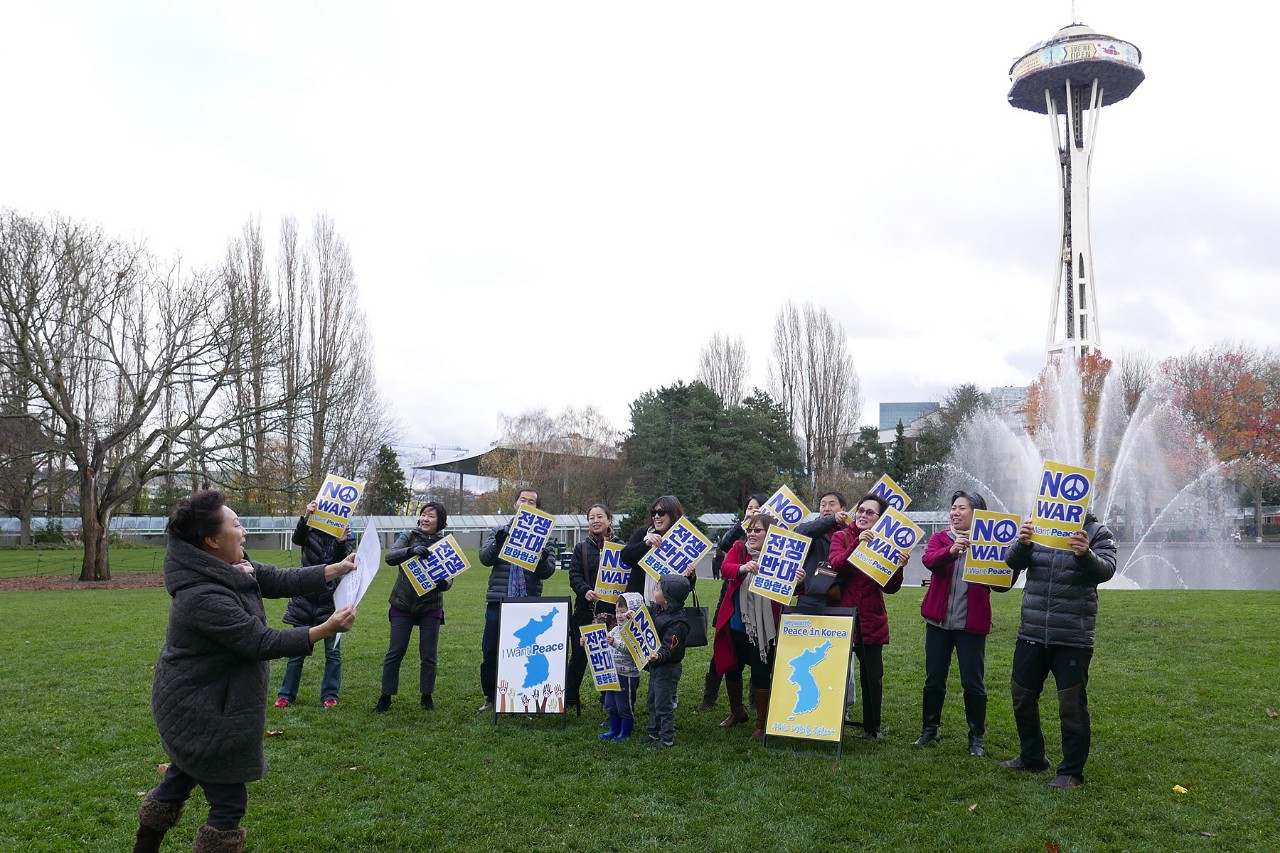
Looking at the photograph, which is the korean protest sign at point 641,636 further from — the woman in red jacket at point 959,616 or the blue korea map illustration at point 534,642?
the woman in red jacket at point 959,616

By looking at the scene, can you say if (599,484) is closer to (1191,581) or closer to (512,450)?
(512,450)

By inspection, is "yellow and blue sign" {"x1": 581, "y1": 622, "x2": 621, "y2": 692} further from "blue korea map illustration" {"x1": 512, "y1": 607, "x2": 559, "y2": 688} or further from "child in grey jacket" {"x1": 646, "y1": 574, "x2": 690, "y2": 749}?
"blue korea map illustration" {"x1": 512, "y1": 607, "x2": 559, "y2": 688}

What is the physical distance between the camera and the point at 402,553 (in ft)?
26.9

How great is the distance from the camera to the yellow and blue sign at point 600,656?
7.36m

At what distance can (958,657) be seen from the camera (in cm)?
685

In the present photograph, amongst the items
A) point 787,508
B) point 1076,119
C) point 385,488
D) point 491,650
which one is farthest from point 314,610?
point 1076,119

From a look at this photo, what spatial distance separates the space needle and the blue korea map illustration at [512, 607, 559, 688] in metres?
54.2

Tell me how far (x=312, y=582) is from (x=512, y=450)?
49.0m

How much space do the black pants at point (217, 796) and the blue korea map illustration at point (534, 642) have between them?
393 centimetres

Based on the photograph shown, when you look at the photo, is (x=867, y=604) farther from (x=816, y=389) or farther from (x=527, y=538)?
(x=816, y=389)

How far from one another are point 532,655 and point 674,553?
71.1 inches

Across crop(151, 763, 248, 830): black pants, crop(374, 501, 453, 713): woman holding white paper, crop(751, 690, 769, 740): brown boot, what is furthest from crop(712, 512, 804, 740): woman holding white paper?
crop(151, 763, 248, 830): black pants

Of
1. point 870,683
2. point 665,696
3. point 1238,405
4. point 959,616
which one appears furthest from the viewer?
point 1238,405

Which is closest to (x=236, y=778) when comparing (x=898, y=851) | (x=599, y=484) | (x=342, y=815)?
(x=342, y=815)
